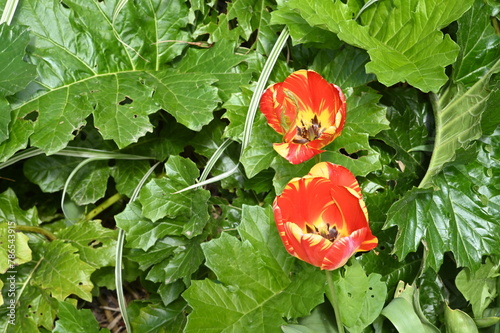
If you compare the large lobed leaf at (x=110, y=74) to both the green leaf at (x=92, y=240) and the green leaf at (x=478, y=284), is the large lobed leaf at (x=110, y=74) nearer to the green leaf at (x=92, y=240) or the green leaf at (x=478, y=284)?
the green leaf at (x=92, y=240)

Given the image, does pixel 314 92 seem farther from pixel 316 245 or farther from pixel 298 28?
pixel 316 245

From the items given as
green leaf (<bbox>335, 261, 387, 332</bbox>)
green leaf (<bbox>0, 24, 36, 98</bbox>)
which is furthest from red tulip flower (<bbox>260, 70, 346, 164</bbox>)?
green leaf (<bbox>0, 24, 36, 98</bbox>)

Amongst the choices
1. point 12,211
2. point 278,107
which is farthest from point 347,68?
point 12,211

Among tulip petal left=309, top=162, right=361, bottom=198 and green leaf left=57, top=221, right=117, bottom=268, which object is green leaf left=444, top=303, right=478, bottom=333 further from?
green leaf left=57, top=221, right=117, bottom=268

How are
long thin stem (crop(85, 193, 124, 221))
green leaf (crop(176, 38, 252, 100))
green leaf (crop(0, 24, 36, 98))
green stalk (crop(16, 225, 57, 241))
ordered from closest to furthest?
green leaf (crop(0, 24, 36, 98)) < green leaf (crop(176, 38, 252, 100)) < green stalk (crop(16, 225, 57, 241)) < long thin stem (crop(85, 193, 124, 221))

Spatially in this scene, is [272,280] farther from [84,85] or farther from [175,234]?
[84,85]

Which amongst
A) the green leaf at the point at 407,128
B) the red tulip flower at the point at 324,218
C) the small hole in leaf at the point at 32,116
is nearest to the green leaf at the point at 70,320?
the small hole in leaf at the point at 32,116
